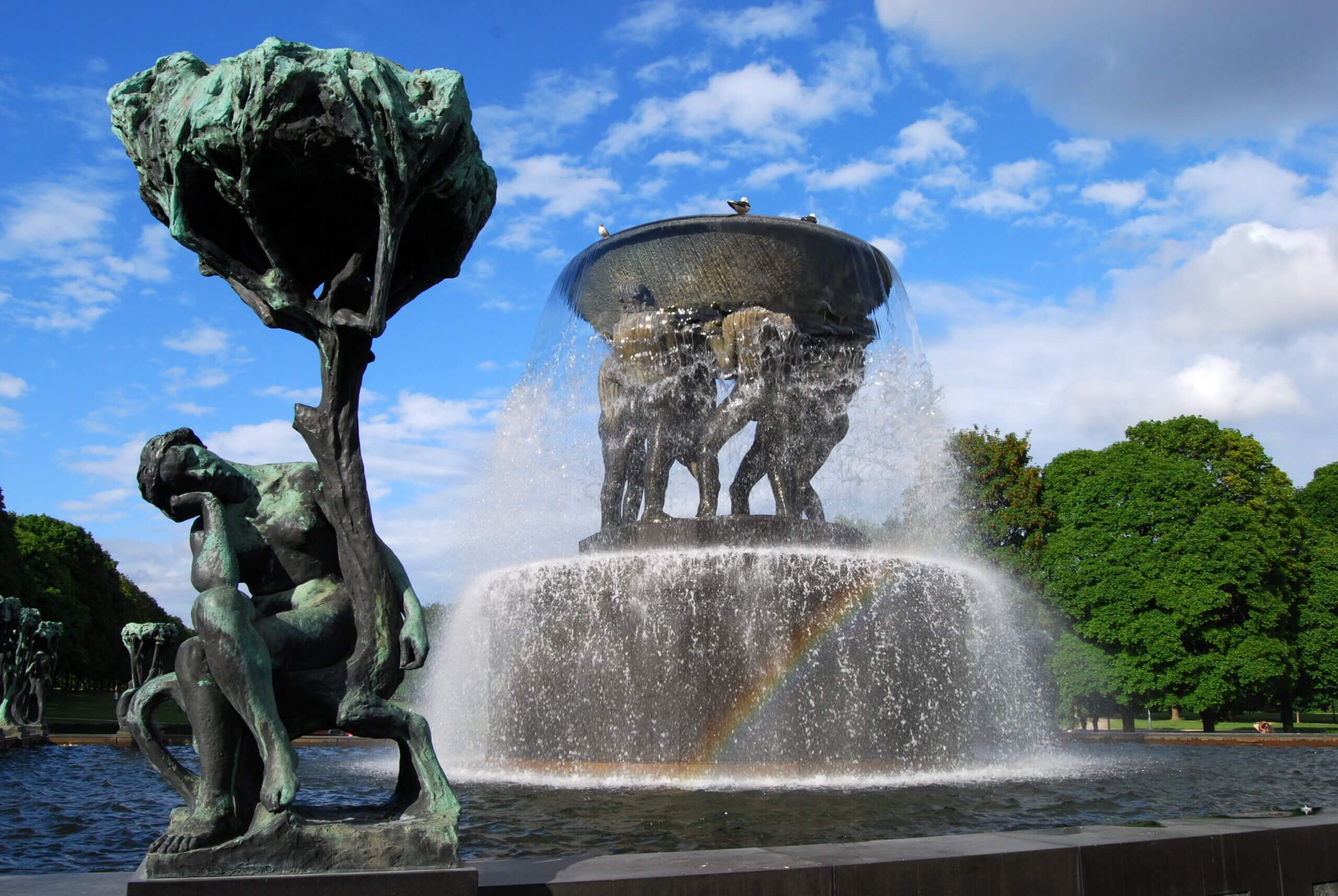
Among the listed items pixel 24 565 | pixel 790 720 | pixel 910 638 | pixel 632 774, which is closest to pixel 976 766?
pixel 910 638

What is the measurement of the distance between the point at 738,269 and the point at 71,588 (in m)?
50.9

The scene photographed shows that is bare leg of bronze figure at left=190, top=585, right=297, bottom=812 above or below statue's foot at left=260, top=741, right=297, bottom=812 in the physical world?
above

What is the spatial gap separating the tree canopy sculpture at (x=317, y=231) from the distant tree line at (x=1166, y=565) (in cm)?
2788

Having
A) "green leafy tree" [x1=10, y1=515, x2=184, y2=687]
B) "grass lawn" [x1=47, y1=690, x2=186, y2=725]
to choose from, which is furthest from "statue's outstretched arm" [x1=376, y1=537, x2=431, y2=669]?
"green leafy tree" [x1=10, y1=515, x2=184, y2=687]

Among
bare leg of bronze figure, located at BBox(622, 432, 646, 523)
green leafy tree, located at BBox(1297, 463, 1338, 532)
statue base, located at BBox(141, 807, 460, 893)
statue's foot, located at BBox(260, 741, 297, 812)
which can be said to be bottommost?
statue base, located at BBox(141, 807, 460, 893)

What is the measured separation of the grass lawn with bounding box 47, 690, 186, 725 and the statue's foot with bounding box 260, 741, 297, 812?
19696 millimetres

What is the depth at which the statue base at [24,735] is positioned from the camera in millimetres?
17734

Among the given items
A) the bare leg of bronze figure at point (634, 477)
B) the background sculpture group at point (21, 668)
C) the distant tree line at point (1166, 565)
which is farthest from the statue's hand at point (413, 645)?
the distant tree line at point (1166, 565)

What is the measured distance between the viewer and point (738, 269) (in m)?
14.2

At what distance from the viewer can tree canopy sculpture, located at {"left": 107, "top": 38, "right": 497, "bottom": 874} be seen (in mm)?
4188

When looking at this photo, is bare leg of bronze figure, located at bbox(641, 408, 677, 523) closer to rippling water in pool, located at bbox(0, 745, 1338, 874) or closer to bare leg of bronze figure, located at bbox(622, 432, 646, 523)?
bare leg of bronze figure, located at bbox(622, 432, 646, 523)

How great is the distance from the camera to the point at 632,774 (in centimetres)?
1041

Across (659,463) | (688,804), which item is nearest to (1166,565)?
(659,463)

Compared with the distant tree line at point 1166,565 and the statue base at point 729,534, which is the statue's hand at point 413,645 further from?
the distant tree line at point 1166,565
